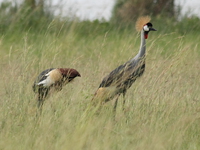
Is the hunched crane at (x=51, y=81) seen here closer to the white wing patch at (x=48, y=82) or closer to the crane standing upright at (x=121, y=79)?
the white wing patch at (x=48, y=82)

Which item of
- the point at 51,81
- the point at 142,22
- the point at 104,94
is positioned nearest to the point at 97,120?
the point at 104,94

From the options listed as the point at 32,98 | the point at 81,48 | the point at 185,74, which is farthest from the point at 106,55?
the point at 32,98

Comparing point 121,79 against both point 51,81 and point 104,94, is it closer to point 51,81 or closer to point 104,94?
point 104,94

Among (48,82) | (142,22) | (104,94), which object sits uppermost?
(142,22)

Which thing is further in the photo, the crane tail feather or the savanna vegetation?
the crane tail feather

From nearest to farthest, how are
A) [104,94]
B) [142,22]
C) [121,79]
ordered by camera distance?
[104,94], [121,79], [142,22]

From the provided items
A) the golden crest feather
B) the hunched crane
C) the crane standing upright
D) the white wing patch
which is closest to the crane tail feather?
the crane standing upright

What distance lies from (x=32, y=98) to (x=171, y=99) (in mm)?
1288

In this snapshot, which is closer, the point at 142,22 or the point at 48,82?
the point at 48,82

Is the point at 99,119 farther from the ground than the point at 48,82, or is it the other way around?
the point at 48,82

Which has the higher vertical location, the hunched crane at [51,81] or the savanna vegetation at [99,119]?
the hunched crane at [51,81]

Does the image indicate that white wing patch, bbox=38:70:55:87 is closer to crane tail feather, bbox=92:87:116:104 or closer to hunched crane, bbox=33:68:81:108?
hunched crane, bbox=33:68:81:108

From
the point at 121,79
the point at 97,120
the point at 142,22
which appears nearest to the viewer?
the point at 97,120

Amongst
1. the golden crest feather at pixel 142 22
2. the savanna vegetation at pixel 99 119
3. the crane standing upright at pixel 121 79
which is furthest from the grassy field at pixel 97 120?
the golden crest feather at pixel 142 22
